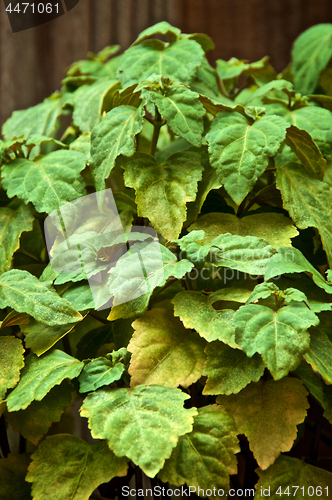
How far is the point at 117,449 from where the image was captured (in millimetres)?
461

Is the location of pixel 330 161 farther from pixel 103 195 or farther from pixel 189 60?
pixel 103 195

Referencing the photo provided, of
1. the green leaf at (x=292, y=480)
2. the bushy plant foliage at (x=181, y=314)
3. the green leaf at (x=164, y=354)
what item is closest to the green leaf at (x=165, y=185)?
the bushy plant foliage at (x=181, y=314)

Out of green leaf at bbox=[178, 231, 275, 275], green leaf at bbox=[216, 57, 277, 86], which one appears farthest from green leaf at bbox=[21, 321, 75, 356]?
green leaf at bbox=[216, 57, 277, 86]

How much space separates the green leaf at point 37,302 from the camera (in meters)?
0.56

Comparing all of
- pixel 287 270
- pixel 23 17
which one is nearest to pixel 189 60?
pixel 287 270

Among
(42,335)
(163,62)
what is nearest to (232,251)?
(42,335)

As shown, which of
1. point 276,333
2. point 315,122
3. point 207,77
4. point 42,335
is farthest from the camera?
point 207,77

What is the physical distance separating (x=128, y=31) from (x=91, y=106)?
35.1 inches

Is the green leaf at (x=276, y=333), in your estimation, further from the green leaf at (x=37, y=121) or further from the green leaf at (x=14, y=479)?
the green leaf at (x=37, y=121)

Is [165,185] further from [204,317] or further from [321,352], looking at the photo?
[321,352]

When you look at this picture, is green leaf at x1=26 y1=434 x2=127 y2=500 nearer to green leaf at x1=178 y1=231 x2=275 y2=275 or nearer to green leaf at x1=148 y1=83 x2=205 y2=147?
green leaf at x1=178 y1=231 x2=275 y2=275

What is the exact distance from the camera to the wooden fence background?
4.83 ft

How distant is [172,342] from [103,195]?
255 mm

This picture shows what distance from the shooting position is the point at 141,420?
49cm
